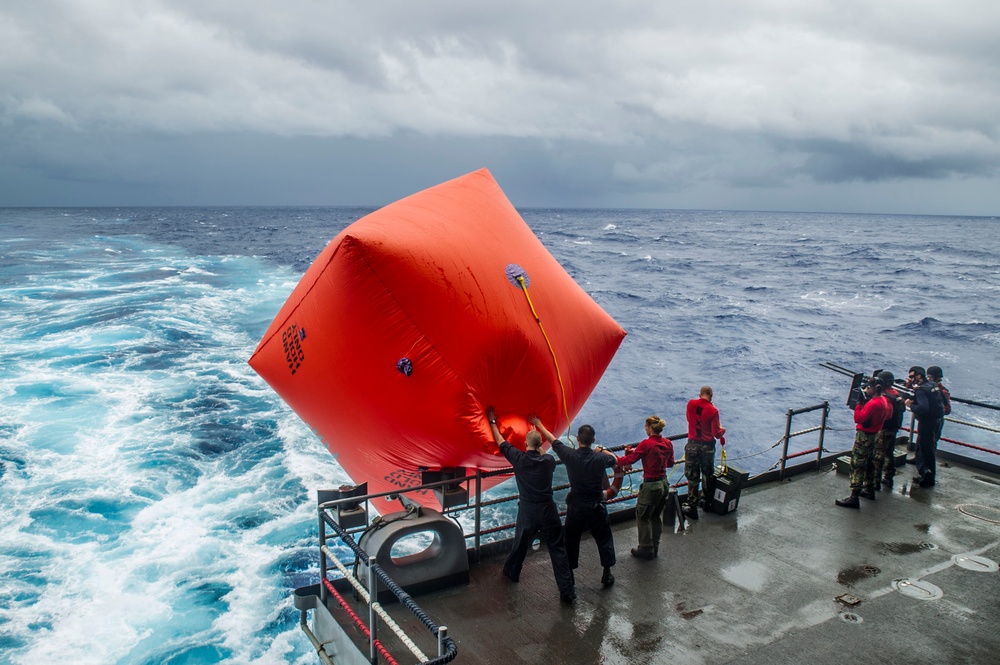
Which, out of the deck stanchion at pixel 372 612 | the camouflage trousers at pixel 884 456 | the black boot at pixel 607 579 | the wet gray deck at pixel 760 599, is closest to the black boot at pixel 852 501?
the wet gray deck at pixel 760 599

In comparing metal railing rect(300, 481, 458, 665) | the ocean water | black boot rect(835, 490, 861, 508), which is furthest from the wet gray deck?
the ocean water

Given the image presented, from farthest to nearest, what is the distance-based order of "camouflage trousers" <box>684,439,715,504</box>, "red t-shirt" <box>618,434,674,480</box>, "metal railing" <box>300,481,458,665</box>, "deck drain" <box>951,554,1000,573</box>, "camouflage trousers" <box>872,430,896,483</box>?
"camouflage trousers" <box>872,430,896,483</box> < "camouflage trousers" <box>684,439,715,504</box> < "deck drain" <box>951,554,1000,573</box> < "red t-shirt" <box>618,434,674,480</box> < "metal railing" <box>300,481,458,665</box>

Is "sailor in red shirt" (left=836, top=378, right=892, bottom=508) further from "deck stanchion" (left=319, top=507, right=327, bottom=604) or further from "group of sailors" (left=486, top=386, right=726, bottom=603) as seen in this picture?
"deck stanchion" (left=319, top=507, right=327, bottom=604)

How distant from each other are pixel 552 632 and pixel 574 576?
3.22ft

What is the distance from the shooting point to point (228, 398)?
20.9 meters

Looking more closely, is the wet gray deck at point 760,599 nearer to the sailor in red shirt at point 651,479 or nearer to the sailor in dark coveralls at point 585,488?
the sailor in red shirt at point 651,479

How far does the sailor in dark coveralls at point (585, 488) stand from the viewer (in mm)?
6418

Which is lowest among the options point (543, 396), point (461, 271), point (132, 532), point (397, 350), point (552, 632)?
point (132, 532)

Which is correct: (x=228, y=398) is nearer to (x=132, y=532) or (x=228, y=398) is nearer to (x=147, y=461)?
(x=147, y=461)

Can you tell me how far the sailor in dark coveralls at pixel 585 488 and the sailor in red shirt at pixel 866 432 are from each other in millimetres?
4226

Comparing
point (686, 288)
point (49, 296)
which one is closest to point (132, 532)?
point (49, 296)

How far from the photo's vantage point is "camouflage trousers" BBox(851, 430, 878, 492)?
898 cm

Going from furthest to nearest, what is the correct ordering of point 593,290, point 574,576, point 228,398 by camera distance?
point 593,290 → point 228,398 → point 574,576

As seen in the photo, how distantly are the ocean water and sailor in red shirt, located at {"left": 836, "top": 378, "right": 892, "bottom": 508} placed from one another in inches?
115
